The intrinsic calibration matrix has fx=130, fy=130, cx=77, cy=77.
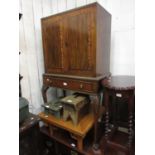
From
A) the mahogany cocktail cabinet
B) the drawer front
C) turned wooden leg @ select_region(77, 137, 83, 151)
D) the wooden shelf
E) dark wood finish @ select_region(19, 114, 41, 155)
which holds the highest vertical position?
the mahogany cocktail cabinet

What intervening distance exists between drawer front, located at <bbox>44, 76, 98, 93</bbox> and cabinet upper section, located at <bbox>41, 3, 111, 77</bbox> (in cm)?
9

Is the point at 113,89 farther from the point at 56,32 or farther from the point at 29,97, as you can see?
the point at 29,97

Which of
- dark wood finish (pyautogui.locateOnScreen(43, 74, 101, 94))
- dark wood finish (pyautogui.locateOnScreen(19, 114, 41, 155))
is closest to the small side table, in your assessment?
dark wood finish (pyautogui.locateOnScreen(43, 74, 101, 94))

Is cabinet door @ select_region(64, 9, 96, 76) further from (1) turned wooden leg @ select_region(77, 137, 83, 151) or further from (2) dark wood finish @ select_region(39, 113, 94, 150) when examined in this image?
(1) turned wooden leg @ select_region(77, 137, 83, 151)

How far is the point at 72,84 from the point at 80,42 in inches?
18.5

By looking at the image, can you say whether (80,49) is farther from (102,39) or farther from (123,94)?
(123,94)

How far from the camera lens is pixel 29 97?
6.30 feet

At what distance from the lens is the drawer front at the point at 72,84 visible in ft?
4.36

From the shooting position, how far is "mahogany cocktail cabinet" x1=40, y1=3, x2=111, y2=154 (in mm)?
1279

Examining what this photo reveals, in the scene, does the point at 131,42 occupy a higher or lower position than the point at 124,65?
higher

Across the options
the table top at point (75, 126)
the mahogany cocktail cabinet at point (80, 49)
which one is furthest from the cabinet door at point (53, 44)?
the table top at point (75, 126)

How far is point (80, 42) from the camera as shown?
1.36 m
